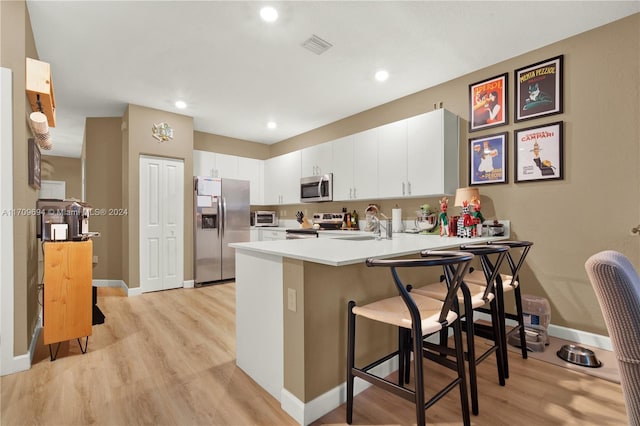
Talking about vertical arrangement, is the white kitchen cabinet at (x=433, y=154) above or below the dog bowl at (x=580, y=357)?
above

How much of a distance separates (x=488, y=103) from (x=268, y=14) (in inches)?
91.6

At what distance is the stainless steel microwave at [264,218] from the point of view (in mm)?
5836

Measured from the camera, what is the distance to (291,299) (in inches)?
63.7

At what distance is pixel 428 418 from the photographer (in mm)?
1589

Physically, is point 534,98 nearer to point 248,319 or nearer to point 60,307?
point 248,319

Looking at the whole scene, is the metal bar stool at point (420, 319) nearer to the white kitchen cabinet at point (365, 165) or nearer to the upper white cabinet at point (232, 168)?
the white kitchen cabinet at point (365, 165)

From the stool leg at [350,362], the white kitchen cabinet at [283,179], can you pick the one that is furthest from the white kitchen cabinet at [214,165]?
the stool leg at [350,362]

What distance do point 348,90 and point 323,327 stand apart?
2998 mm

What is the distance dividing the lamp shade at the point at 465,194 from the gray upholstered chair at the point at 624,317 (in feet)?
7.70

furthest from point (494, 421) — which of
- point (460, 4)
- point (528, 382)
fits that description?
point (460, 4)

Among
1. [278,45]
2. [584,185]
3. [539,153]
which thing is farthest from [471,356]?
[278,45]

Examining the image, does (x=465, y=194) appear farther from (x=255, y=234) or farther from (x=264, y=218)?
(x=264, y=218)

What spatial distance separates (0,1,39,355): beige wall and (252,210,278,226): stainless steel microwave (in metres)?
3.73

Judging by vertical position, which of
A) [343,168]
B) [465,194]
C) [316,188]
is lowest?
[465,194]
